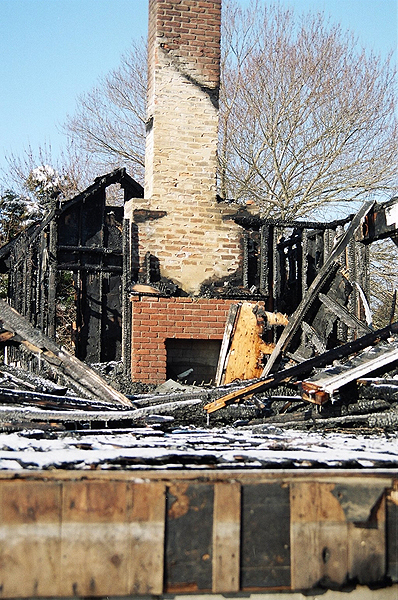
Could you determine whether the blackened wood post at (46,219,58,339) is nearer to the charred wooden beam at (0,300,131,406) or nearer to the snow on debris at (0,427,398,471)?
the charred wooden beam at (0,300,131,406)

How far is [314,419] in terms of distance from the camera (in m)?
5.52

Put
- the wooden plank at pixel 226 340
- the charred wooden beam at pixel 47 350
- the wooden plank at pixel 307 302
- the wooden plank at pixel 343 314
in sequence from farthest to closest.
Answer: the wooden plank at pixel 226 340
the wooden plank at pixel 307 302
the wooden plank at pixel 343 314
the charred wooden beam at pixel 47 350

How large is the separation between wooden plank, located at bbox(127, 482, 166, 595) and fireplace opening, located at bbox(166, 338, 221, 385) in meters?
7.30

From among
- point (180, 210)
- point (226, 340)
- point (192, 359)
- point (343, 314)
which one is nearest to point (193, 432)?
point (343, 314)

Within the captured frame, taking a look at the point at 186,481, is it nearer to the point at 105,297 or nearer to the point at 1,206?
the point at 105,297

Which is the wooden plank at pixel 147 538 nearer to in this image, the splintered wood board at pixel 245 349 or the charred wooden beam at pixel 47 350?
the charred wooden beam at pixel 47 350

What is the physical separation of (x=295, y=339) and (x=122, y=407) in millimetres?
3682

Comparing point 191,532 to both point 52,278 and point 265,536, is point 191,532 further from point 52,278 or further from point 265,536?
point 52,278

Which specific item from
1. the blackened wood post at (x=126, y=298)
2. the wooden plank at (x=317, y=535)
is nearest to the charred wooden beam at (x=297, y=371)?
the wooden plank at (x=317, y=535)

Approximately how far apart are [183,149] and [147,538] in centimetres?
810

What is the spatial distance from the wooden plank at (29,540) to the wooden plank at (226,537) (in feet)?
2.21

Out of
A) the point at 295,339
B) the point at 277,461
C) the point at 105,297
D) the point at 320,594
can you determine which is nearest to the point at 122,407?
the point at 277,461

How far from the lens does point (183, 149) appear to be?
1038 centimetres

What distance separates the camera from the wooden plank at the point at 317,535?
3049 millimetres
